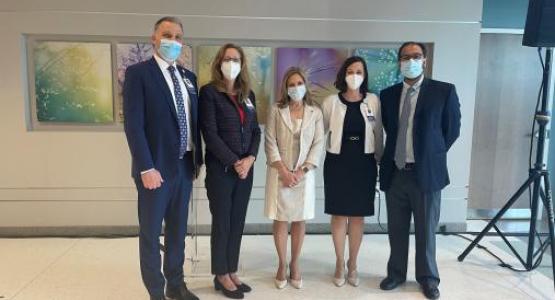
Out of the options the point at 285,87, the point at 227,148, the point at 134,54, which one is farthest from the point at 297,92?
the point at 134,54

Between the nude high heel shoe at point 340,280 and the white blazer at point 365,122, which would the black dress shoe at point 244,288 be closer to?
the nude high heel shoe at point 340,280

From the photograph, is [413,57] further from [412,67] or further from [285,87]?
[285,87]

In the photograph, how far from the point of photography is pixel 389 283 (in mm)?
3154

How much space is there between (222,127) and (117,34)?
1881 mm

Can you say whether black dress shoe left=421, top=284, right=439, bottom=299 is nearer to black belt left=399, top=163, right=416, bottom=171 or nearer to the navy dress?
the navy dress

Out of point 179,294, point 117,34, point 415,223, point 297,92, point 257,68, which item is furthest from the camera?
point 257,68

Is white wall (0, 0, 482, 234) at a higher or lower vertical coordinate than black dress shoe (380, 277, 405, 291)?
higher

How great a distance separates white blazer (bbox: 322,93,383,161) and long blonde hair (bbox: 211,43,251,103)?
0.62 meters

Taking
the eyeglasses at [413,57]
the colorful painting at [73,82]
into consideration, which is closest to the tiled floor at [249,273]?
the colorful painting at [73,82]

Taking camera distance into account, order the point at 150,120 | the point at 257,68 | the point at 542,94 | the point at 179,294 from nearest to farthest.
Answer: the point at 150,120 < the point at 179,294 < the point at 542,94 < the point at 257,68

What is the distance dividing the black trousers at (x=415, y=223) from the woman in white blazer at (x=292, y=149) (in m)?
0.63

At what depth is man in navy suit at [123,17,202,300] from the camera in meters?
2.50

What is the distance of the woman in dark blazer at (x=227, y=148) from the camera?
278cm

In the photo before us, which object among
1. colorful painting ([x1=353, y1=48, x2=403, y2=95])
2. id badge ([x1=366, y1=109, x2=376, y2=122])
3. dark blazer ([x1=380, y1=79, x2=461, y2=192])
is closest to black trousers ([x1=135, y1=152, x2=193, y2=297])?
id badge ([x1=366, y1=109, x2=376, y2=122])
